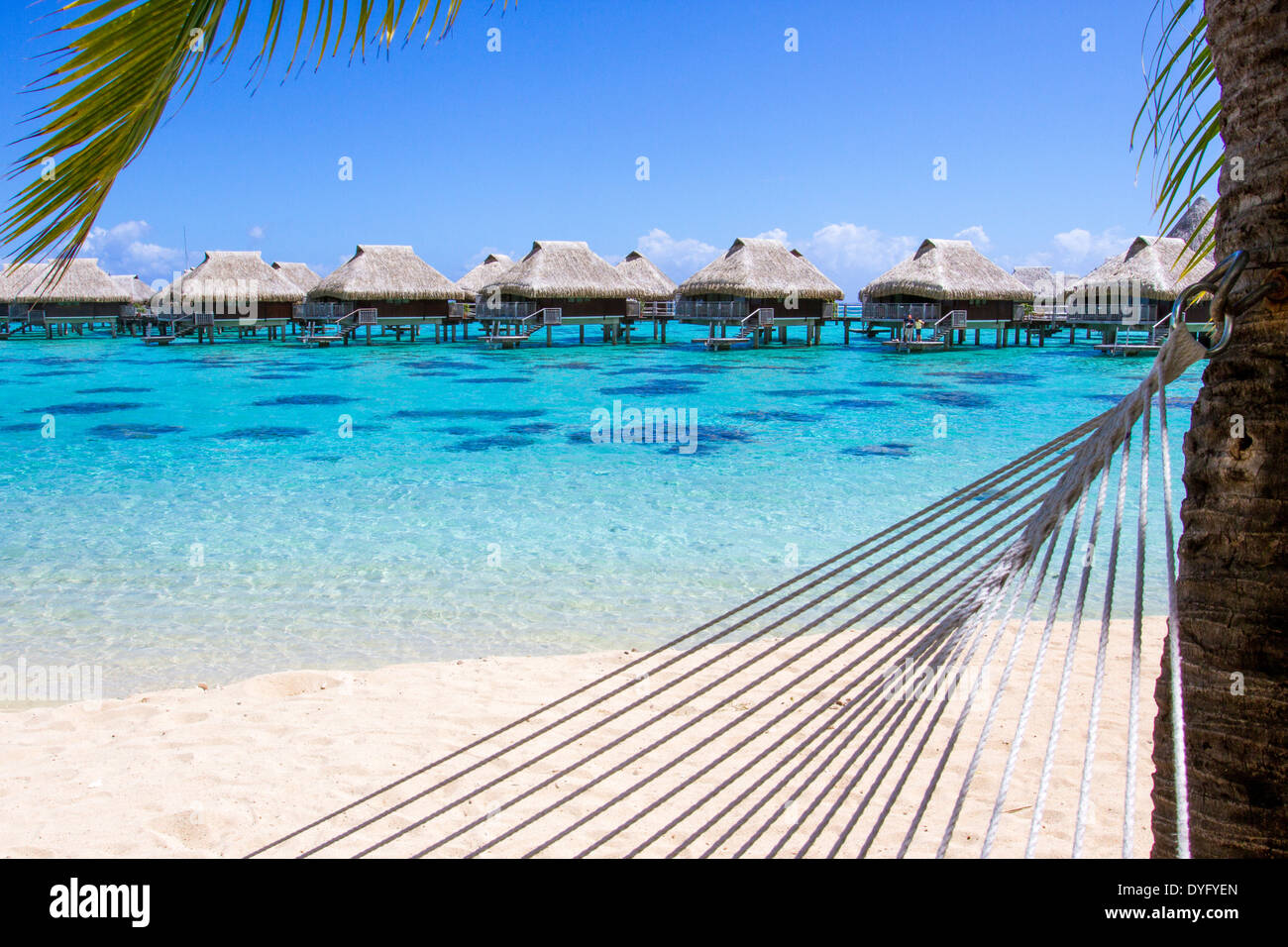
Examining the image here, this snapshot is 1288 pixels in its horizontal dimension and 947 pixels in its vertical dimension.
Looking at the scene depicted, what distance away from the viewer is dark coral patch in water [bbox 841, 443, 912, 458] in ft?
32.5

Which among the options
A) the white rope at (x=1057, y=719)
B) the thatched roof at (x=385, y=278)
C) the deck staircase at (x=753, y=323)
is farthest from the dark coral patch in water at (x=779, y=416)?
the thatched roof at (x=385, y=278)

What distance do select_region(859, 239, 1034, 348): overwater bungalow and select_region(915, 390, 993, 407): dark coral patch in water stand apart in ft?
29.2

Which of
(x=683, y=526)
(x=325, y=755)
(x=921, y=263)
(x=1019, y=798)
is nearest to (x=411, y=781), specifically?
(x=325, y=755)

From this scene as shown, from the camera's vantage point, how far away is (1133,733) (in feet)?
3.30

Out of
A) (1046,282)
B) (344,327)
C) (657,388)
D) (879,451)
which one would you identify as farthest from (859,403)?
(1046,282)

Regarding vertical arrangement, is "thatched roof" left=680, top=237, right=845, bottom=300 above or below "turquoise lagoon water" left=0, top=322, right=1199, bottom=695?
above

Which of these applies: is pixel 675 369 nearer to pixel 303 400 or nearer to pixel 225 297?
pixel 303 400

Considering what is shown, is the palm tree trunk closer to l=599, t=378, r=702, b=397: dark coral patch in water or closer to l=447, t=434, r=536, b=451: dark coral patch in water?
l=447, t=434, r=536, b=451: dark coral patch in water

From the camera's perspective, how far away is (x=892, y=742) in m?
2.86

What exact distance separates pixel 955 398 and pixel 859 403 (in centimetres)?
187

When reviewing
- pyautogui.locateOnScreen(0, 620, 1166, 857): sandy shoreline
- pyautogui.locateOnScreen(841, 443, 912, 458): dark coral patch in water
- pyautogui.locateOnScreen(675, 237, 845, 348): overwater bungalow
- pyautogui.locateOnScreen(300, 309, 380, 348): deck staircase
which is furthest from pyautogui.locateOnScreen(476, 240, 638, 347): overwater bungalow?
pyautogui.locateOnScreen(0, 620, 1166, 857): sandy shoreline

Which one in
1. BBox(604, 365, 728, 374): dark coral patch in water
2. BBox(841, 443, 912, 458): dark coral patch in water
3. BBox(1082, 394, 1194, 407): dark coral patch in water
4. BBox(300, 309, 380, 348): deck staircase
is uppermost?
BBox(300, 309, 380, 348): deck staircase

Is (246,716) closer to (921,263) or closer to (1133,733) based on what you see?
(1133,733)

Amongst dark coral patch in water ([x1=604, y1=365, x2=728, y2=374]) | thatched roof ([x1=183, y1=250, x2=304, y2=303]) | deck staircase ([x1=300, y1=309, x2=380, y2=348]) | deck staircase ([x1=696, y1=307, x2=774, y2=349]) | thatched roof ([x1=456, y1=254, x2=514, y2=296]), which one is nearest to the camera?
dark coral patch in water ([x1=604, y1=365, x2=728, y2=374])
